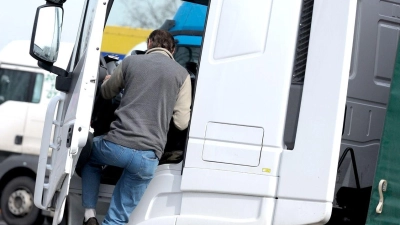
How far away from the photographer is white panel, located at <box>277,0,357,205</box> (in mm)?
3568

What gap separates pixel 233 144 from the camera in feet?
12.4

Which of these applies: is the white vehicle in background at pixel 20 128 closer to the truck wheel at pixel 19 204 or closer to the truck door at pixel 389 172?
the truck wheel at pixel 19 204

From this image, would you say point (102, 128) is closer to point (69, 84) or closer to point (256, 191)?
point (69, 84)

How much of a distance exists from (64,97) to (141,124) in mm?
553

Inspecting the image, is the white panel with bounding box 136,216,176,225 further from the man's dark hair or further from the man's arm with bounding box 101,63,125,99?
the man's dark hair

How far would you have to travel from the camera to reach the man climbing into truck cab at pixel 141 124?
4246mm

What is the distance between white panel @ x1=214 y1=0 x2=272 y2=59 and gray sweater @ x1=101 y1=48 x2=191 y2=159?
0.51 meters

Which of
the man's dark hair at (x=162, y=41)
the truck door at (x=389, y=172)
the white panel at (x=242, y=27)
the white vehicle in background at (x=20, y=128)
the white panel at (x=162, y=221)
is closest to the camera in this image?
the truck door at (x=389, y=172)

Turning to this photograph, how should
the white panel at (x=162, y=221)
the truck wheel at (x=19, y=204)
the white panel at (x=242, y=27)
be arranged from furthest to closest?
the truck wheel at (x=19, y=204) < the white panel at (x=162, y=221) < the white panel at (x=242, y=27)

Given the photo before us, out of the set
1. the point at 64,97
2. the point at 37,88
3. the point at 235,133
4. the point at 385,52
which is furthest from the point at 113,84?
the point at 37,88

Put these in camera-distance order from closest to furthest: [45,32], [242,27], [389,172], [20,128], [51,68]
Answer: [389,172]
[242,27]
[45,32]
[51,68]
[20,128]

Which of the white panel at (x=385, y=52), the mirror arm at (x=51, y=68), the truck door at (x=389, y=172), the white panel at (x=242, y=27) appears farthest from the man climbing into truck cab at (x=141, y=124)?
the truck door at (x=389, y=172)

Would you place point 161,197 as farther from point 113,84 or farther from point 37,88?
point 37,88

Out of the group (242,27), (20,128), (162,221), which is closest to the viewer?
(242,27)
